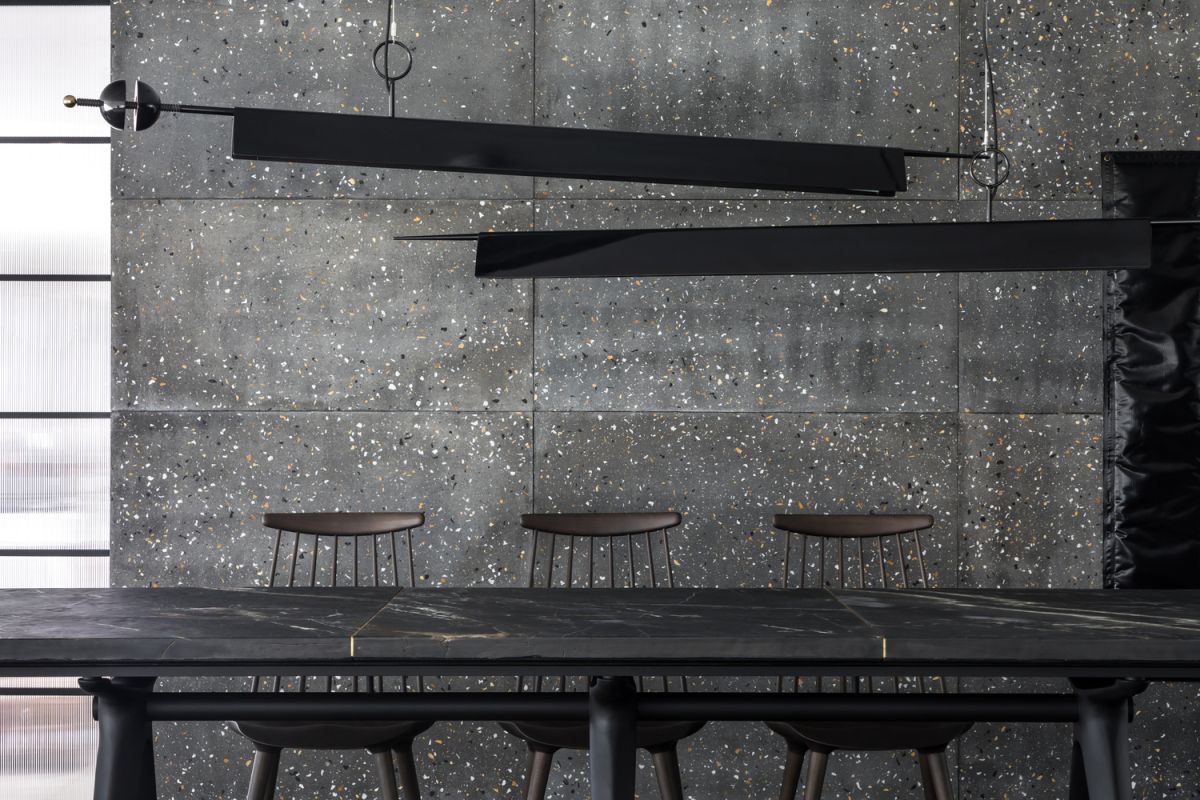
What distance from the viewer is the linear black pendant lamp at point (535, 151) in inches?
81.7

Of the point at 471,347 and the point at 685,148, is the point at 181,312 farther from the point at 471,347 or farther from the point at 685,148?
the point at 685,148

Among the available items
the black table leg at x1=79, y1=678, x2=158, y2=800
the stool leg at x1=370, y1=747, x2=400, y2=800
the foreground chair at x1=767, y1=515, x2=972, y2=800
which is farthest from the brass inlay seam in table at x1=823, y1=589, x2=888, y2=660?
the black table leg at x1=79, y1=678, x2=158, y2=800

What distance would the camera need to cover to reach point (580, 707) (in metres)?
2.26

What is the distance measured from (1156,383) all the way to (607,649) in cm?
277

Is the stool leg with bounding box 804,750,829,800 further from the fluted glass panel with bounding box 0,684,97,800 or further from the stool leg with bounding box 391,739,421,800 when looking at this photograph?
the fluted glass panel with bounding box 0,684,97,800

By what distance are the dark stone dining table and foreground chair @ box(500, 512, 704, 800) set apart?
26 cm

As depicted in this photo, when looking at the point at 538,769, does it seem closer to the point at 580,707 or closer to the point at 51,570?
the point at 580,707

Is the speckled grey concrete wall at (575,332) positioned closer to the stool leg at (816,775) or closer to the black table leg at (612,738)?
the stool leg at (816,775)

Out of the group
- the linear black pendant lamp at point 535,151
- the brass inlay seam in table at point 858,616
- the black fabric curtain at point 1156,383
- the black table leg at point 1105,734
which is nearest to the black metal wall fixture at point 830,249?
the linear black pendant lamp at point 535,151

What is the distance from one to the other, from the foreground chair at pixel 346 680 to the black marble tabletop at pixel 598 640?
0.34 m

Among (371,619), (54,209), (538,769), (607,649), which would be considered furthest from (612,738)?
(54,209)

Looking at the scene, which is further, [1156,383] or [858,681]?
[1156,383]

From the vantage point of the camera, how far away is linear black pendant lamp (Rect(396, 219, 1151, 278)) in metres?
2.20

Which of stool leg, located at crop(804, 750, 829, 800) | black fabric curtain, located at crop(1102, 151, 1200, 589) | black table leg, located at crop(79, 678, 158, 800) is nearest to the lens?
black table leg, located at crop(79, 678, 158, 800)
